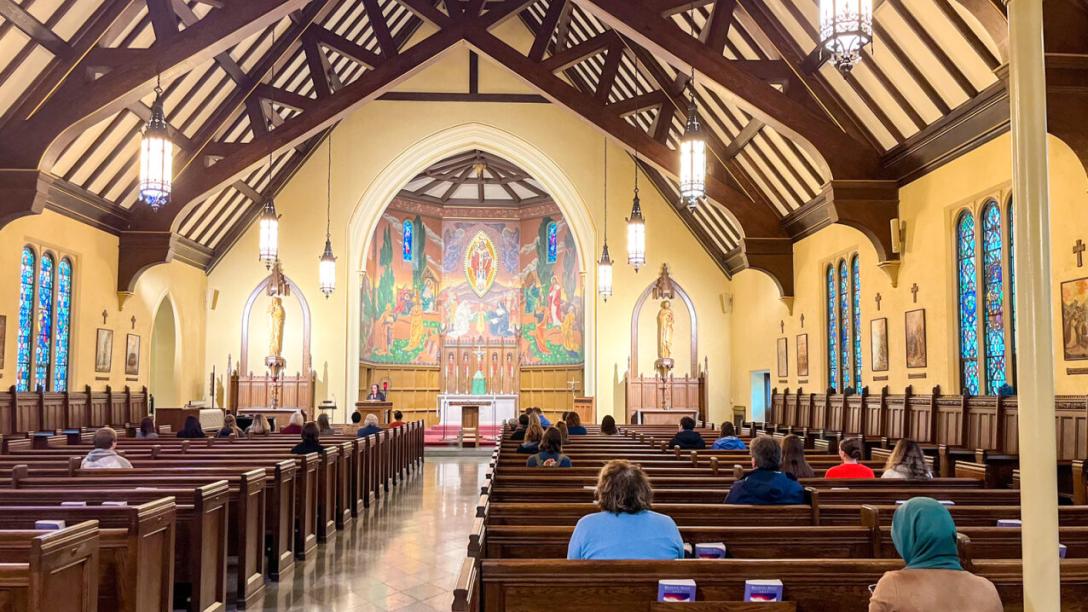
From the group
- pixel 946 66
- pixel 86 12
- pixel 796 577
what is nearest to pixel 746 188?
pixel 946 66

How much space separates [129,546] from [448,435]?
56.0ft

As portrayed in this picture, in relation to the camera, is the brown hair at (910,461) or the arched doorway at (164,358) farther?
the arched doorway at (164,358)

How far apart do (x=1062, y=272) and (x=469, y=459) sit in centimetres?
1143

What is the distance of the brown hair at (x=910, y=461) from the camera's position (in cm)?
634

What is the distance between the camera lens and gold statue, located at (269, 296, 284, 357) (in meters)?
18.6

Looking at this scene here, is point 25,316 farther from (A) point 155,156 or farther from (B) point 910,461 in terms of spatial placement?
(B) point 910,461

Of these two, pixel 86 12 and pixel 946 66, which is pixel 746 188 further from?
pixel 86 12

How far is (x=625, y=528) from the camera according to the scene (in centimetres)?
359

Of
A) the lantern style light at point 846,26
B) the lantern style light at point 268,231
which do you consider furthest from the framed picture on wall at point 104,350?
the lantern style light at point 846,26

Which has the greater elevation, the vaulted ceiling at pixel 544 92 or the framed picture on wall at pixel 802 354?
the vaulted ceiling at pixel 544 92

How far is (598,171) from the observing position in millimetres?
19750

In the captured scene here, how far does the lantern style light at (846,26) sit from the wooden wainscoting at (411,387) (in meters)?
18.7

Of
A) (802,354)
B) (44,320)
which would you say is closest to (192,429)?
(44,320)

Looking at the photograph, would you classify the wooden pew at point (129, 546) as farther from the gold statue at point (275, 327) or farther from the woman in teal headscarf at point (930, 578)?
the gold statue at point (275, 327)
